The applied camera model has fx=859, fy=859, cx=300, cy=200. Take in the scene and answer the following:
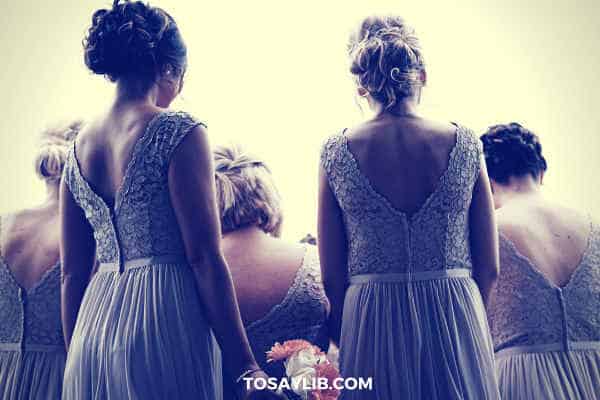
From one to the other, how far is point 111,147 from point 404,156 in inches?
26.0

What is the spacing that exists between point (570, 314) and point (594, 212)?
4.46 feet

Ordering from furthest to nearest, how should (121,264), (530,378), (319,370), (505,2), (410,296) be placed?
(505,2) < (530,378) < (410,296) < (121,264) < (319,370)

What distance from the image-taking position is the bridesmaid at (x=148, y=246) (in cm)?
172

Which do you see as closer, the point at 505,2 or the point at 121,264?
the point at 121,264

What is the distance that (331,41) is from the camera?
151 inches

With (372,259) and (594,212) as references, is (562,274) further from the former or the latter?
(594,212)

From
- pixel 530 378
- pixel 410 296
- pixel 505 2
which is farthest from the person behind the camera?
pixel 505 2

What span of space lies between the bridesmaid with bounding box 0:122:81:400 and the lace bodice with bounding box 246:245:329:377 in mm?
624

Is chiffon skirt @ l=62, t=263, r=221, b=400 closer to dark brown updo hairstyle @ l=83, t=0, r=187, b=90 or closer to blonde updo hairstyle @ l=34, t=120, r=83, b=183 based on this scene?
dark brown updo hairstyle @ l=83, t=0, r=187, b=90

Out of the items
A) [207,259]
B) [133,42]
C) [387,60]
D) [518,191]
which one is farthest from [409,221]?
[518,191]

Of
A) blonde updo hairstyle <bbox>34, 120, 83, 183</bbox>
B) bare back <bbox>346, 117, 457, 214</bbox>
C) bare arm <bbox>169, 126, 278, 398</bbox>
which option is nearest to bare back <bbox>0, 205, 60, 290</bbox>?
blonde updo hairstyle <bbox>34, 120, 83, 183</bbox>

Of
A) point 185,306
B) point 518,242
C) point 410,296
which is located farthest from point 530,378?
point 185,306

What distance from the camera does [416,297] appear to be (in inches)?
76.4

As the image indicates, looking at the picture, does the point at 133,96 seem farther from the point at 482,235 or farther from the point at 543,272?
the point at 543,272
